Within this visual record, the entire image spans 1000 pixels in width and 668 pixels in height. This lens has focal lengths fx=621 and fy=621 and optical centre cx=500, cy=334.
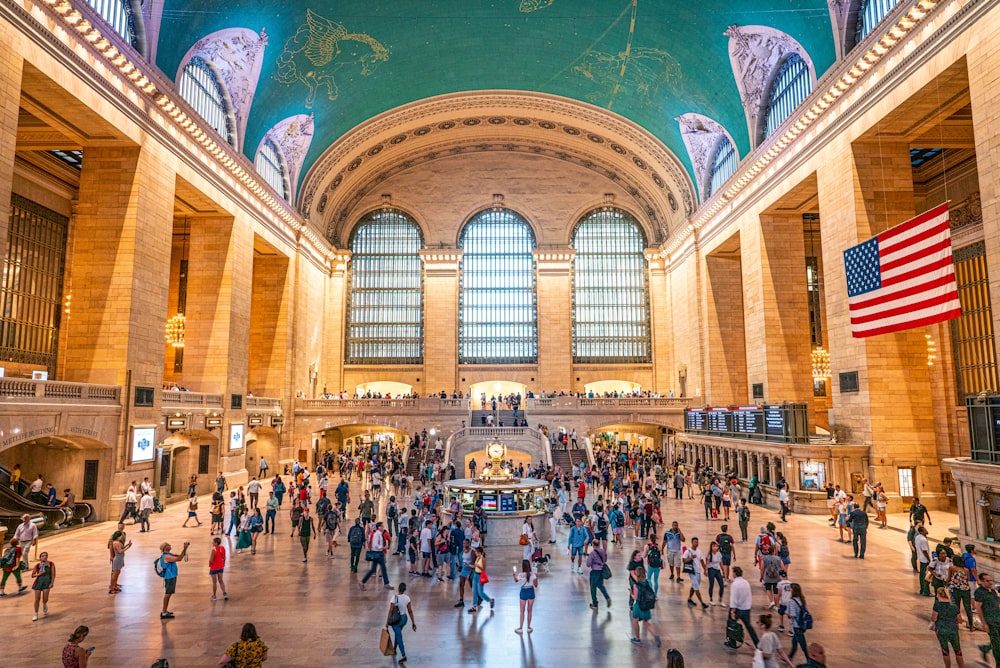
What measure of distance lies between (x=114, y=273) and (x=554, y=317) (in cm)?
2547

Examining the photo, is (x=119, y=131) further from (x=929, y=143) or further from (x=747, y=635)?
Result: (x=929, y=143)

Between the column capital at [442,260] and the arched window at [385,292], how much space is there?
3.43 feet

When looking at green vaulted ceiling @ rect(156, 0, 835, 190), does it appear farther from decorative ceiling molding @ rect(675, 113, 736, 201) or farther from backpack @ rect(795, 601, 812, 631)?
backpack @ rect(795, 601, 812, 631)

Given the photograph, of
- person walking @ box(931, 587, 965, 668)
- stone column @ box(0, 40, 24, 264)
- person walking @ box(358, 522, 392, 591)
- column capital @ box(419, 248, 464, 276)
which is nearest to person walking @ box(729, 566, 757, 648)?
person walking @ box(931, 587, 965, 668)

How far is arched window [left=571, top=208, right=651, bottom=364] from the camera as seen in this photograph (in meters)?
39.2

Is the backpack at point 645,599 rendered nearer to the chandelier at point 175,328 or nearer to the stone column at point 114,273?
the stone column at point 114,273

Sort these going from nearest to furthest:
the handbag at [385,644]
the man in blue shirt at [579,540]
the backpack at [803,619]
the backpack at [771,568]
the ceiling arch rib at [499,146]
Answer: the handbag at [385,644] < the backpack at [803,619] < the backpack at [771,568] < the man in blue shirt at [579,540] < the ceiling arch rib at [499,146]

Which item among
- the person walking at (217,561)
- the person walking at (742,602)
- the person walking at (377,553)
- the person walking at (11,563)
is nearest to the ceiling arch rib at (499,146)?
the person walking at (11,563)


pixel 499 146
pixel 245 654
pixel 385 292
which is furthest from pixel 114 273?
pixel 499 146

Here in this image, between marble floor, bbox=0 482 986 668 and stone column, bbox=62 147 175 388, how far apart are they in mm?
6444

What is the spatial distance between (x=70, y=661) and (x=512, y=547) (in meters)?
9.37

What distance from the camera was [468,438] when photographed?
27266mm

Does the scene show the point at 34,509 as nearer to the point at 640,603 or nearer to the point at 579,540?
the point at 579,540

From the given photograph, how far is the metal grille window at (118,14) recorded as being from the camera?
16169 millimetres
